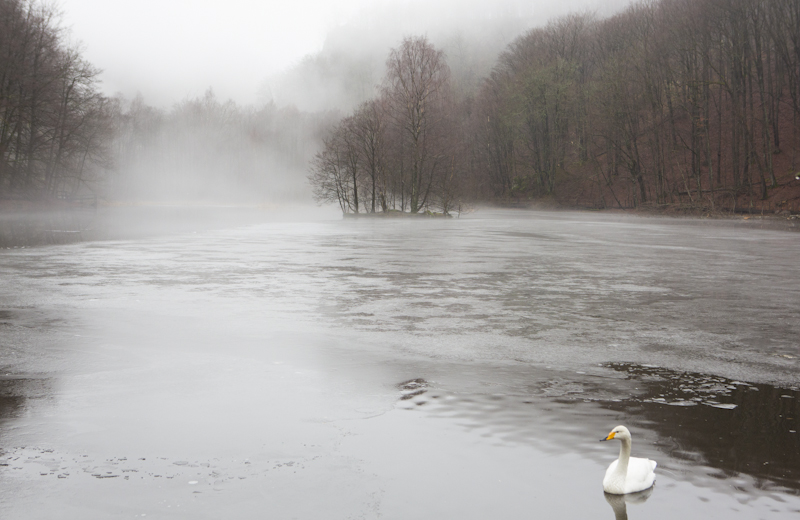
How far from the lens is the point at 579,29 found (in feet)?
241

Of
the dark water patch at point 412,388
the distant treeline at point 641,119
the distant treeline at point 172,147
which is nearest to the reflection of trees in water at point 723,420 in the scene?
the dark water patch at point 412,388

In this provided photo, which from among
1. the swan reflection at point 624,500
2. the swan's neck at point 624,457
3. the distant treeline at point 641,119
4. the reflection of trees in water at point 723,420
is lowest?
the swan reflection at point 624,500

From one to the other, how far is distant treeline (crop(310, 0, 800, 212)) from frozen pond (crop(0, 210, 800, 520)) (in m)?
34.5

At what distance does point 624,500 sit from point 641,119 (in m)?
56.0

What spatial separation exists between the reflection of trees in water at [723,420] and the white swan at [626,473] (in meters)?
0.57

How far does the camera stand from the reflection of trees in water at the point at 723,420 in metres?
4.60

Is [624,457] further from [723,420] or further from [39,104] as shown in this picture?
[39,104]

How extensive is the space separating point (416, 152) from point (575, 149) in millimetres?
27787

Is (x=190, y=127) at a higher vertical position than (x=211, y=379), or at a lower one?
higher

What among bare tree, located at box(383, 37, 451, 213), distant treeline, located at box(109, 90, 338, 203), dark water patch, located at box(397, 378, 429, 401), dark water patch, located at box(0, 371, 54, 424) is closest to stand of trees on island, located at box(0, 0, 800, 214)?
bare tree, located at box(383, 37, 451, 213)

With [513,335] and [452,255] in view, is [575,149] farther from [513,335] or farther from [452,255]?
[513,335]

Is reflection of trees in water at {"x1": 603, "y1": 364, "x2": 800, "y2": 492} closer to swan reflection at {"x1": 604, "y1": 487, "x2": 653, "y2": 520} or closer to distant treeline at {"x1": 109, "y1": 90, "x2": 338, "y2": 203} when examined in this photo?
swan reflection at {"x1": 604, "y1": 487, "x2": 653, "y2": 520}

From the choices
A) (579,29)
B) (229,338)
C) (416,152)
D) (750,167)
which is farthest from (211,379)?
(579,29)

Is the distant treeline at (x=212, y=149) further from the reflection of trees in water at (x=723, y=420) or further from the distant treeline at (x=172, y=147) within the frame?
the reflection of trees in water at (x=723, y=420)
